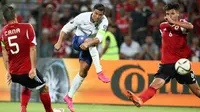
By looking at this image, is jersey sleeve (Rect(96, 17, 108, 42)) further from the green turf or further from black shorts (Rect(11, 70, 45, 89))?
the green turf

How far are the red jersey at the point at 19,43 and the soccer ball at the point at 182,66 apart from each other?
2.70 meters

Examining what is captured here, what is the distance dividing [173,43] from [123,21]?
7.31 m

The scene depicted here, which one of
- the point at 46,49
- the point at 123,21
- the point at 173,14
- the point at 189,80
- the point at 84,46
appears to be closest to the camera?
the point at 173,14

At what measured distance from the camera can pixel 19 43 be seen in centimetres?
1033

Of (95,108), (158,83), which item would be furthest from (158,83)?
(95,108)

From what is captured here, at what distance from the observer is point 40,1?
64.0ft

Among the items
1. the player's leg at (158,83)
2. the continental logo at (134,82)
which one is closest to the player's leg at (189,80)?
the player's leg at (158,83)

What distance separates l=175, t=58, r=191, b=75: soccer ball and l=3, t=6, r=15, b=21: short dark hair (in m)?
3.13

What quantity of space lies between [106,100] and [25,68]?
16.6 feet

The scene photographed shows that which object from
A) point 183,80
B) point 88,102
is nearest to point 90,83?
point 88,102

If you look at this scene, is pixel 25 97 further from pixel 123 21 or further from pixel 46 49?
pixel 123 21

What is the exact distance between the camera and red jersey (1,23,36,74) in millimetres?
10289

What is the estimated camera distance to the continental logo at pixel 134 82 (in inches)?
600

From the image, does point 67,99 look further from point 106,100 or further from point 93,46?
point 106,100
